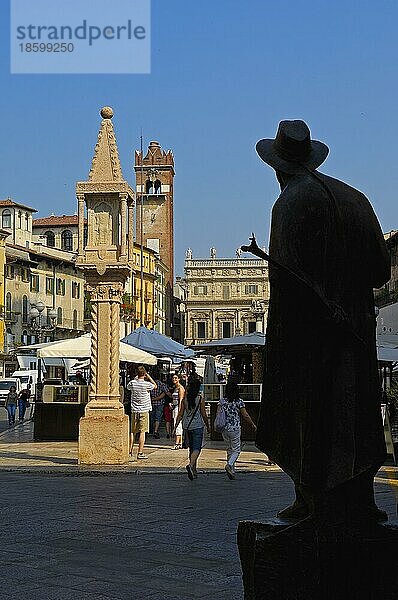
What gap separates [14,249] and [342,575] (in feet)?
237

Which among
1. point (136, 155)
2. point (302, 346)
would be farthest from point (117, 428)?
point (136, 155)

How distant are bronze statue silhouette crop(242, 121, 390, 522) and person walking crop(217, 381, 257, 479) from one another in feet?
31.9

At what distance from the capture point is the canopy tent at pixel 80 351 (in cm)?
2177

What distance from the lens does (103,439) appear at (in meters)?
16.4

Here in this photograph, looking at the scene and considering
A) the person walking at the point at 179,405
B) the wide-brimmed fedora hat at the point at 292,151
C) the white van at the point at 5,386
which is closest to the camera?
the wide-brimmed fedora hat at the point at 292,151

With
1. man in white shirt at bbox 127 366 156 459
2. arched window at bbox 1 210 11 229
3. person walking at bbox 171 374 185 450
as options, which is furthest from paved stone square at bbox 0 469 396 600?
arched window at bbox 1 210 11 229

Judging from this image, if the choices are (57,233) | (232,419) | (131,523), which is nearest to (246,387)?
(232,419)

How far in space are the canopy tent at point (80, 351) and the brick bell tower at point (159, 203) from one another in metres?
87.5

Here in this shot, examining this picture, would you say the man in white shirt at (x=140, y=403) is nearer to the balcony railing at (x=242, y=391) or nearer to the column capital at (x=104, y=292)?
the column capital at (x=104, y=292)

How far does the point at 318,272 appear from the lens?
4.39 m

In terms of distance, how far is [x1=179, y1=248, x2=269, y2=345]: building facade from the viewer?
129m

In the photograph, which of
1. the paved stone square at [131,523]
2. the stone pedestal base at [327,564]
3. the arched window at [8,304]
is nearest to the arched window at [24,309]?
the arched window at [8,304]

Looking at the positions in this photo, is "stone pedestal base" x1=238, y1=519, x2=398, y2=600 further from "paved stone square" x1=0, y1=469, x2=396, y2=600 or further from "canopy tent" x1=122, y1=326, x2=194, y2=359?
"canopy tent" x1=122, y1=326, x2=194, y2=359

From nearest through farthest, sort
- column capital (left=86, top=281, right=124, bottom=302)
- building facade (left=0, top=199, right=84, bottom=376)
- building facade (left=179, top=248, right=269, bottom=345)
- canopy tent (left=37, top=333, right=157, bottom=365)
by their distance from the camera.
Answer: column capital (left=86, top=281, right=124, bottom=302)
canopy tent (left=37, top=333, right=157, bottom=365)
building facade (left=0, top=199, right=84, bottom=376)
building facade (left=179, top=248, right=269, bottom=345)
